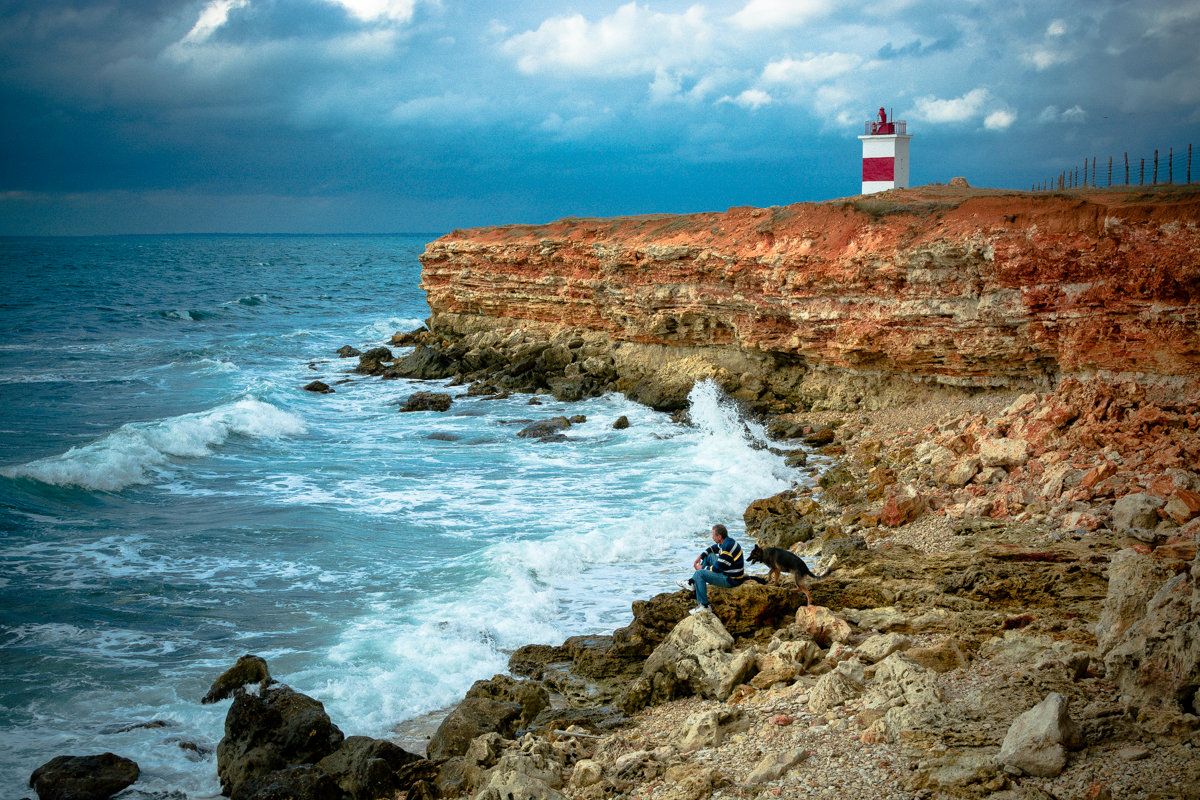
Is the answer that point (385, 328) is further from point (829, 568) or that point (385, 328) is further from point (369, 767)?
point (369, 767)

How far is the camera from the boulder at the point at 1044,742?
5.33m

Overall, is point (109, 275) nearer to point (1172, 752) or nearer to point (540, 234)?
point (540, 234)

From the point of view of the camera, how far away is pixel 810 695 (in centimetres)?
732

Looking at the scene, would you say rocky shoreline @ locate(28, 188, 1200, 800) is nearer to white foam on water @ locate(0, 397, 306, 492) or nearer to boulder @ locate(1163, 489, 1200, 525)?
boulder @ locate(1163, 489, 1200, 525)

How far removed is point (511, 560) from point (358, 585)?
241cm

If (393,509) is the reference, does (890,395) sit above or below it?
above

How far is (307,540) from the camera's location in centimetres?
1484

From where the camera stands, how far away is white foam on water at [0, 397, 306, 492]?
58.5 ft

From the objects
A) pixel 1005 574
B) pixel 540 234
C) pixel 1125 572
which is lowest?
Answer: pixel 1005 574

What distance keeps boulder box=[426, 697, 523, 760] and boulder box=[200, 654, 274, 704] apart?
7.69ft

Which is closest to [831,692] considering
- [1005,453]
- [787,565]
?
[787,565]

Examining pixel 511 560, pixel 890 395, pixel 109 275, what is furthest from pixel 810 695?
pixel 109 275

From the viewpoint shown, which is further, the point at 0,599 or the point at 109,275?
the point at 109,275

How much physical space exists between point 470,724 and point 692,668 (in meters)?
2.38
